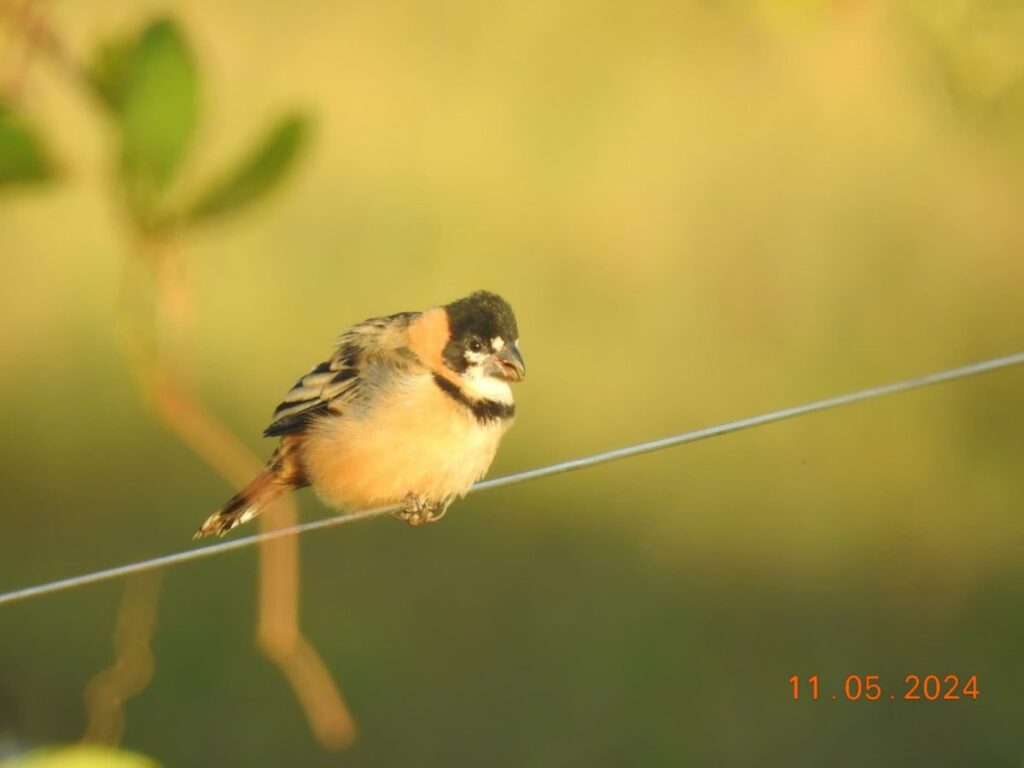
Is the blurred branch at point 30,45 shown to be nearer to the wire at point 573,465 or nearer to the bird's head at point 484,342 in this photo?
the wire at point 573,465

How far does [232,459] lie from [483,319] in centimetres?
85

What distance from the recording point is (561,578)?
3.88m

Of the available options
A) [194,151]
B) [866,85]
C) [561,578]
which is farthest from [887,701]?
[194,151]

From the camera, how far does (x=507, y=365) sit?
7.42 ft

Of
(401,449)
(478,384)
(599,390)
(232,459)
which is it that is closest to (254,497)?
(401,449)

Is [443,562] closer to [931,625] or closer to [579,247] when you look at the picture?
[579,247]

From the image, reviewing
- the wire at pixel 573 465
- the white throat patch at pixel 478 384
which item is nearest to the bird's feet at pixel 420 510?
the white throat patch at pixel 478 384

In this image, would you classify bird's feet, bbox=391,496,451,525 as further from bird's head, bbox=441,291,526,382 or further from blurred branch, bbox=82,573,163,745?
blurred branch, bbox=82,573,163,745

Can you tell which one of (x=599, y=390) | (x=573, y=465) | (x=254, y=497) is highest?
(x=599, y=390)

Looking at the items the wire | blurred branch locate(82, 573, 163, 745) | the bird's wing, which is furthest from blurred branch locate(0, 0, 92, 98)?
blurred branch locate(82, 573, 163, 745)

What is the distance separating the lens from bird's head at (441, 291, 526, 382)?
89.0 inches

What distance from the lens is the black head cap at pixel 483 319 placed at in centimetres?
226

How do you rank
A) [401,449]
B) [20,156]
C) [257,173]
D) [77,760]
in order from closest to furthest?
[77,760] → [20,156] → [257,173] → [401,449]

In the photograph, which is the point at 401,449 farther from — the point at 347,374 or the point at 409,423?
the point at 347,374
